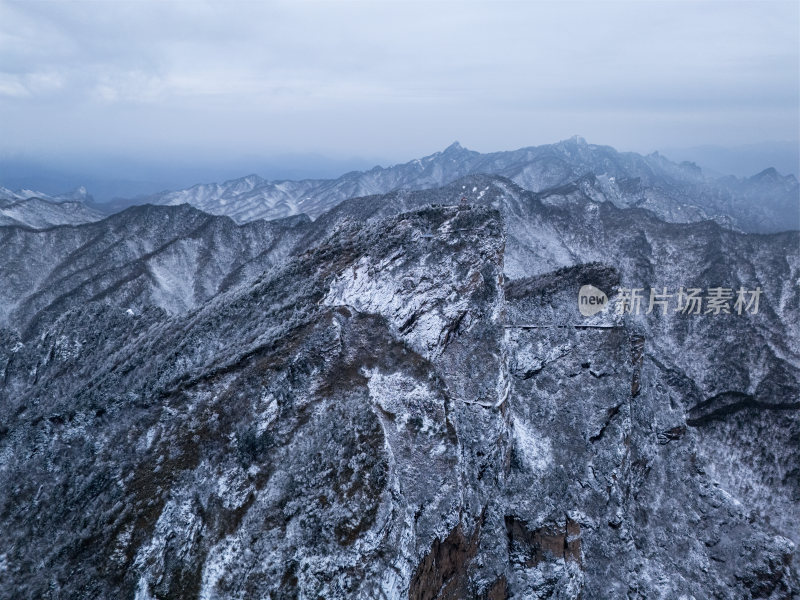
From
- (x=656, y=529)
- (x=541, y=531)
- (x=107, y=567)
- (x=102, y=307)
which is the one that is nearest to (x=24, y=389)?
(x=102, y=307)

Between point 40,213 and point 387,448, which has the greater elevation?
point 40,213

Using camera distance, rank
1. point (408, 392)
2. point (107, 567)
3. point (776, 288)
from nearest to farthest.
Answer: point (107, 567)
point (408, 392)
point (776, 288)

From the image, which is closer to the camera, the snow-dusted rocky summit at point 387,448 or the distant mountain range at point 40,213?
the snow-dusted rocky summit at point 387,448

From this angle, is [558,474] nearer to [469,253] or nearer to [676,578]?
[676,578]

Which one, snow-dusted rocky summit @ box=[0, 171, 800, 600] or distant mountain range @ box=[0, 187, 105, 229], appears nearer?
snow-dusted rocky summit @ box=[0, 171, 800, 600]

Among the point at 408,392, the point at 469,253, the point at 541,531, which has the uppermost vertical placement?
the point at 469,253

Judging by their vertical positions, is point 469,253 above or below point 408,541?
above

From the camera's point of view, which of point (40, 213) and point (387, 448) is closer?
point (387, 448)

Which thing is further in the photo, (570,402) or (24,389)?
(24,389)
